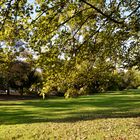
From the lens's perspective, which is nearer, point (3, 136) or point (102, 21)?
point (102, 21)

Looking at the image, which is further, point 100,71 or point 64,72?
point 100,71

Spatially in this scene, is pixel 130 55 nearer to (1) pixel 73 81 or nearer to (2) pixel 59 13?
(1) pixel 73 81

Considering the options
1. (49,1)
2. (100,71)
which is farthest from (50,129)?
(49,1)

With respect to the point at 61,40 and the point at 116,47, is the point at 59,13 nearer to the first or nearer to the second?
the point at 61,40

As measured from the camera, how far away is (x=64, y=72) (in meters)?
14.2

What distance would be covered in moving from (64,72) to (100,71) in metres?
2.03

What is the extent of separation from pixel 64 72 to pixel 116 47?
81.8 inches

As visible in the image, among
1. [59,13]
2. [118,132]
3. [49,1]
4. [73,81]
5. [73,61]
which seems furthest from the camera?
[118,132]

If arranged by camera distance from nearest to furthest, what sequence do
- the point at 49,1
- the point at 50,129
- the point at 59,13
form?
1. the point at 49,1
2. the point at 59,13
3. the point at 50,129

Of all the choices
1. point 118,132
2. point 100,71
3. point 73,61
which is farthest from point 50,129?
point 73,61

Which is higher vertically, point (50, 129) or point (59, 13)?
point (59, 13)

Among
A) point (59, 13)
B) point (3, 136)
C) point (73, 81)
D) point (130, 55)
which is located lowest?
point (3, 136)

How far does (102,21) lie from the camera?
13.1 meters

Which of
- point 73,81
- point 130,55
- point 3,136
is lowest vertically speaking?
point 3,136
